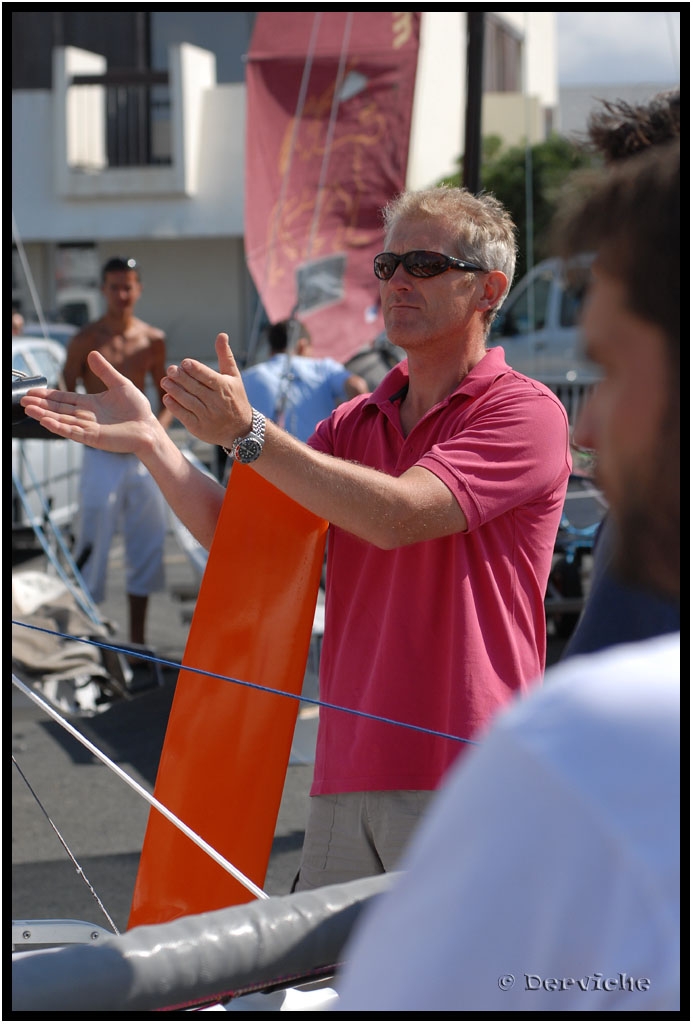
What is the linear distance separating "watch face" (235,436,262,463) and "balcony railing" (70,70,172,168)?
21858 millimetres

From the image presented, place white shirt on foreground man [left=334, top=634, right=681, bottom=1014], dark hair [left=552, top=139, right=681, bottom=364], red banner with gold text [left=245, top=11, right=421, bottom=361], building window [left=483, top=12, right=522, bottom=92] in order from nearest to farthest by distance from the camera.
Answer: white shirt on foreground man [left=334, top=634, right=681, bottom=1014] < dark hair [left=552, top=139, right=681, bottom=364] < red banner with gold text [left=245, top=11, right=421, bottom=361] < building window [left=483, top=12, right=522, bottom=92]

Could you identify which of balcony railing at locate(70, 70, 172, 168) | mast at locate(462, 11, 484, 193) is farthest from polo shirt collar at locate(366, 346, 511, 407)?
balcony railing at locate(70, 70, 172, 168)

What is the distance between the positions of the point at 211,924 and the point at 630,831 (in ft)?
2.50

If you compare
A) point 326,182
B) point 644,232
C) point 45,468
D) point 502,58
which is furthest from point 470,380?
point 502,58

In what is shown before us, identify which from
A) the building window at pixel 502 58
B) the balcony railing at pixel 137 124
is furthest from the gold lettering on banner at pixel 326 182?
the building window at pixel 502 58

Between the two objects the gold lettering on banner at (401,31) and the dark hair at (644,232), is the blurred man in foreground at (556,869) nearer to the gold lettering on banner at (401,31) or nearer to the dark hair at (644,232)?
the dark hair at (644,232)

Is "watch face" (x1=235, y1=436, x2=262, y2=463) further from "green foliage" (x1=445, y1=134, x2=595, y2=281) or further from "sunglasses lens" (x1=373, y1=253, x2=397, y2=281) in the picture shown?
"green foliage" (x1=445, y1=134, x2=595, y2=281)

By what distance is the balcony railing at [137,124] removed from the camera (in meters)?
22.5

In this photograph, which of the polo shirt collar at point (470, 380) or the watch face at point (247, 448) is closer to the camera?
the watch face at point (247, 448)

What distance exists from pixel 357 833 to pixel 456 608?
0.43 metres

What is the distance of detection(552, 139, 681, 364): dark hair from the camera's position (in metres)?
0.70

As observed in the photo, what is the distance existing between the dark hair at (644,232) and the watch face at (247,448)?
1.14m

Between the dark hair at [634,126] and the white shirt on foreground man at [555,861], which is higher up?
the dark hair at [634,126]

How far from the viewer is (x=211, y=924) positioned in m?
1.23
